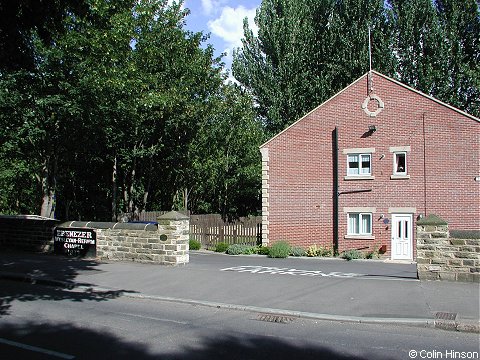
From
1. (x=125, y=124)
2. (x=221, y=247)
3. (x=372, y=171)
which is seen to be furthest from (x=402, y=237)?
(x=125, y=124)


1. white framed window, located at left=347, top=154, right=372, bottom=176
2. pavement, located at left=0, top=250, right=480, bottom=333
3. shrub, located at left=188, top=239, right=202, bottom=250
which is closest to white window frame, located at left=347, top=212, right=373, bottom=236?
white framed window, located at left=347, top=154, right=372, bottom=176

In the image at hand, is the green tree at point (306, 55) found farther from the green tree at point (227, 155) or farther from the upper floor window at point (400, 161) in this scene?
the upper floor window at point (400, 161)

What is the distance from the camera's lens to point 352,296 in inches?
399

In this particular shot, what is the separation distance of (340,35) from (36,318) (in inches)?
1246

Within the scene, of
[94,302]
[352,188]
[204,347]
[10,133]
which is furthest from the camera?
[352,188]

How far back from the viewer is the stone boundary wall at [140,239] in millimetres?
14711

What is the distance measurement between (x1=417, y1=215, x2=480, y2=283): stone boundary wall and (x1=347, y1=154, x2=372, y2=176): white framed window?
38.3ft

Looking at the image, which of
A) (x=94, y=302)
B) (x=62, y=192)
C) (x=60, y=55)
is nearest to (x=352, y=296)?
(x=94, y=302)

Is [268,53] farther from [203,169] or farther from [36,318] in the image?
[36,318]

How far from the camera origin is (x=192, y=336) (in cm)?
716

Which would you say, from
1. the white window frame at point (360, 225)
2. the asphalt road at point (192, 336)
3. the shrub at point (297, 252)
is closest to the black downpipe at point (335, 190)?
the white window frame at point (360, 225)

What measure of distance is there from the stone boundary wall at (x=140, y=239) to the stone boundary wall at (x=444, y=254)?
23.2ft

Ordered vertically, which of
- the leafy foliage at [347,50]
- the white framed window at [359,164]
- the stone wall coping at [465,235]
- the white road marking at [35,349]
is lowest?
the white road marking at [35,349]

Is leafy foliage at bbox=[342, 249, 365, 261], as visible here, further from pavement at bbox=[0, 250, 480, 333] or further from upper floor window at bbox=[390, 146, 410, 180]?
pavement at bbox=[0, 250, 480, 333]
